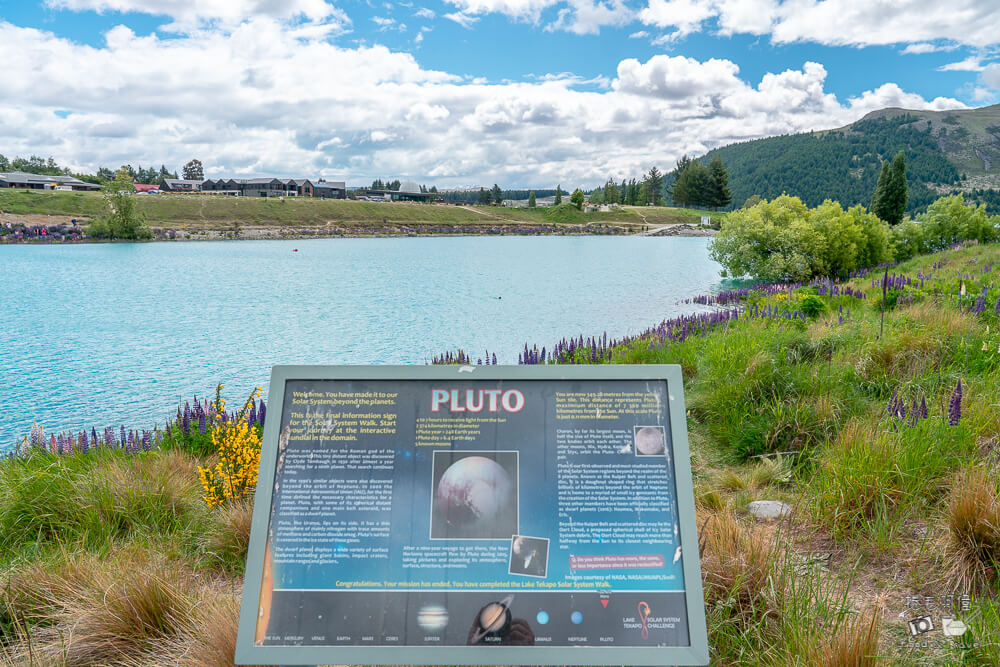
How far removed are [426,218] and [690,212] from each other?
42.6 m

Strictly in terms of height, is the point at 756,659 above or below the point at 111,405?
above

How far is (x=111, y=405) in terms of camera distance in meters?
9.49

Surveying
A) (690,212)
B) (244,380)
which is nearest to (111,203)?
(244,380)

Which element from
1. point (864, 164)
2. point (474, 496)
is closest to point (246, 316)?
point (474, 496)

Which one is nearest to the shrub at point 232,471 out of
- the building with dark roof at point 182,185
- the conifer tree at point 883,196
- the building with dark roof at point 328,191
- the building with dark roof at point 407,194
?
the conifer tree at point 883,196

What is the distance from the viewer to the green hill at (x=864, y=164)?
500ft

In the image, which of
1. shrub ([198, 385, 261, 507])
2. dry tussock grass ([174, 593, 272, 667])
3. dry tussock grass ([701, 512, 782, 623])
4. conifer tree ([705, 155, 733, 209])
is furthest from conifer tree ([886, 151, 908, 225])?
conifer tree ([705, 155, 733, 209])

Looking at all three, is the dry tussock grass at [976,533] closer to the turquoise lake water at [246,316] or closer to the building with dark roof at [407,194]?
the turquoise lake water at [246,316]

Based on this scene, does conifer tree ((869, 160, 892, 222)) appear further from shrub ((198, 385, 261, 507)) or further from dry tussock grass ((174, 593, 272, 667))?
dry tussock grass ((174, 593, 272, 667))

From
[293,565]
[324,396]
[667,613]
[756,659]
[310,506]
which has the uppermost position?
[324,396]

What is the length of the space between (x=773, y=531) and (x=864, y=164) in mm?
196745

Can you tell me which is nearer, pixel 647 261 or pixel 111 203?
pixel 647 261

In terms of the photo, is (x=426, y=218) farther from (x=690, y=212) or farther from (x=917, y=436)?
(x=917, y=436)

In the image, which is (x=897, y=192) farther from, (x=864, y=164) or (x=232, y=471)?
(x=864, y=164)
